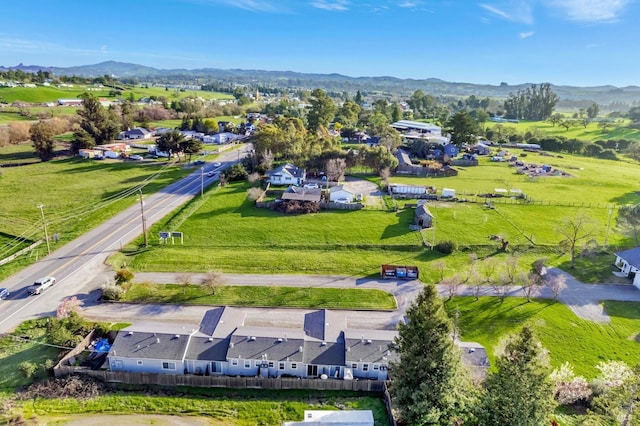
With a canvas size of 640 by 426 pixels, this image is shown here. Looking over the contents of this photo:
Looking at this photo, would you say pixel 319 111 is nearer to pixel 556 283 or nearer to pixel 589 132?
pixel 556 283

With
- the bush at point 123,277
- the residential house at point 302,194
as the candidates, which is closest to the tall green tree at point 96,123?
the residential house at point 302,194

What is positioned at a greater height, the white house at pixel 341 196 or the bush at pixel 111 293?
the white house at pixel 341 196

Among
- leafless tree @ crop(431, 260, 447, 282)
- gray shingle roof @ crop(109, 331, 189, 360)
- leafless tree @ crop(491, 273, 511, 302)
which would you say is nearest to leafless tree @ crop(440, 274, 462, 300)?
leafless tree @ crop(431, 260, 447, 282)

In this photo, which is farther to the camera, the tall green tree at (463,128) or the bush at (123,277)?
the tall green tree at (463,128)

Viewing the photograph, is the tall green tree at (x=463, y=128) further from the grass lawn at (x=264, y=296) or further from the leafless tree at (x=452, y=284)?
the grass lawn at (x=264, y=296)

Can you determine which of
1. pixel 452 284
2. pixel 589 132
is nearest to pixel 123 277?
pixel 452 284

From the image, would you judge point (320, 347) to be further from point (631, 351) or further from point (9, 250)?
point (9, 250)

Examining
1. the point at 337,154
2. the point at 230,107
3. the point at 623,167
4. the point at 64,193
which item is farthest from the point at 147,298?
the point at 230,107

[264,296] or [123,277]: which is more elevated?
[123,277]

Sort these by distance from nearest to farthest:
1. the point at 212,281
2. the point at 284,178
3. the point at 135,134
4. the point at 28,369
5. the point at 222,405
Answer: the point at 222,405 → the point at 28,369 → the point at 212,281 → the point at 284,178 → the point at 135,134
